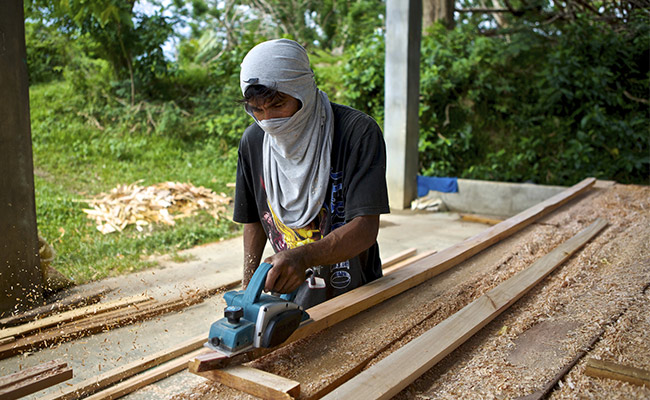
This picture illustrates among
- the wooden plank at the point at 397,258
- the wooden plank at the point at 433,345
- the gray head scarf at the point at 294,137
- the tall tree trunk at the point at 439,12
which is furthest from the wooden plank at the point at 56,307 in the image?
the tall tree trunk at the point at 439,12

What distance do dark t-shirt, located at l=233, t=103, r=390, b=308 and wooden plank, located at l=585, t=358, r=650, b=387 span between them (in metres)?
0.87

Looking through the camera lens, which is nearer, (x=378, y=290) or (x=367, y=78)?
(x=378, y=290)

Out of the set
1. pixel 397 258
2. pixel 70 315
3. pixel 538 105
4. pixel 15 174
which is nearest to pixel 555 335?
pixel 70 315

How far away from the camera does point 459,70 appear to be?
9062mm

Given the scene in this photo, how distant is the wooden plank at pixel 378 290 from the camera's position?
5.24 ft

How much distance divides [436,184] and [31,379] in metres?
6.97

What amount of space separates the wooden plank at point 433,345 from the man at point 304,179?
16.7 inches

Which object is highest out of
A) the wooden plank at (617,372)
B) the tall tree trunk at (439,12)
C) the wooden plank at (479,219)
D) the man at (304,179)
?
the tall tree trunk at (439,12)

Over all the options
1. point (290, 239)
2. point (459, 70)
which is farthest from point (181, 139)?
point (290, 239)

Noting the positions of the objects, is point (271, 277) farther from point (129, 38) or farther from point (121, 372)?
point (129, 38)

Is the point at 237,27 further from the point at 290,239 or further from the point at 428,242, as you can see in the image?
the point at 290,239

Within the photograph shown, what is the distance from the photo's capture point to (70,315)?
3.59m

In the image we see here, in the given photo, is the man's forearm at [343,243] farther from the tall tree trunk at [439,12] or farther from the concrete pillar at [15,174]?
the tall tree trunk at [439,12]

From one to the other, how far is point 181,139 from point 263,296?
949cm
